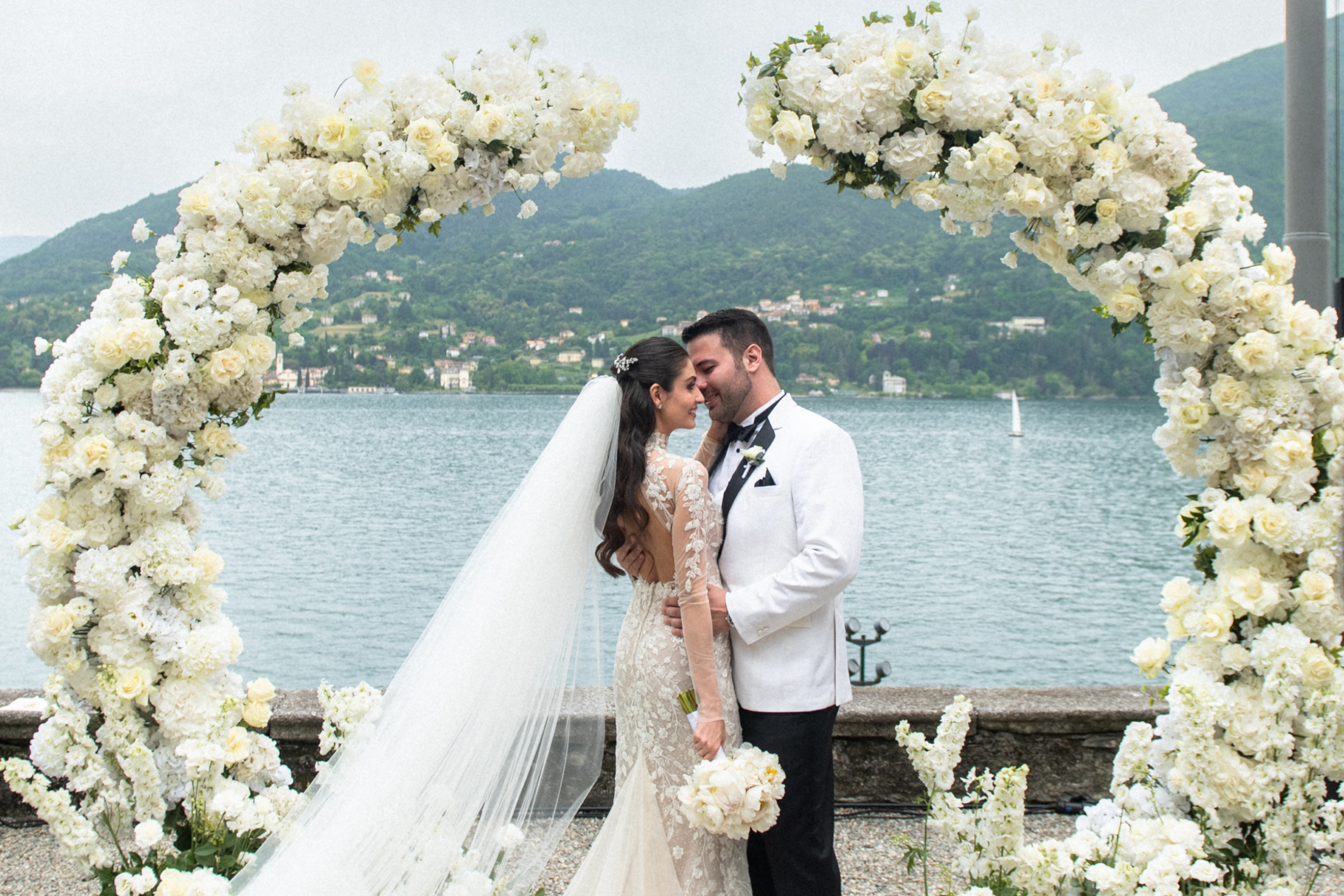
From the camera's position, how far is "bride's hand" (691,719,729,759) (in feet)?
9.80

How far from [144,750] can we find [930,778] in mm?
2260

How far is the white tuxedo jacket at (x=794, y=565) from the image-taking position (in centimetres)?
304

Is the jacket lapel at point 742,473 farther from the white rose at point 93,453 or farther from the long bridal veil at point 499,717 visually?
the white rose at point 93,453

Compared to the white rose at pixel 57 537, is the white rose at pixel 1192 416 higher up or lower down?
higher up

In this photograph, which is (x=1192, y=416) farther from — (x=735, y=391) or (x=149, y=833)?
(x=149, y=833)

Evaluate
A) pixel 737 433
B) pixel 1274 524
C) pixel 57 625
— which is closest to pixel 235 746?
pixel 57 625

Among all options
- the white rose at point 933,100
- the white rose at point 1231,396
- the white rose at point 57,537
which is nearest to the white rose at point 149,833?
the white rose at point 57,537

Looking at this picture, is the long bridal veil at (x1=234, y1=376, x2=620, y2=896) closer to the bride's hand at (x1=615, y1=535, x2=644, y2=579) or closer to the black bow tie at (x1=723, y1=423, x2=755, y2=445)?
the bride's hand at (x1=615, y1=535, x2=644, y2=579)

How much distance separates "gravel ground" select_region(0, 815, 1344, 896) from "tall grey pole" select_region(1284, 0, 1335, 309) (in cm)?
223

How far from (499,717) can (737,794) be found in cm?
87

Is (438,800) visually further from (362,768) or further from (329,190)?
(329,190)

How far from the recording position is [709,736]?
2990 mm

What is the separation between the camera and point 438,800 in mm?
3061

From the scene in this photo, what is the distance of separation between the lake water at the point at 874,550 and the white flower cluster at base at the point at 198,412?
98 cm
